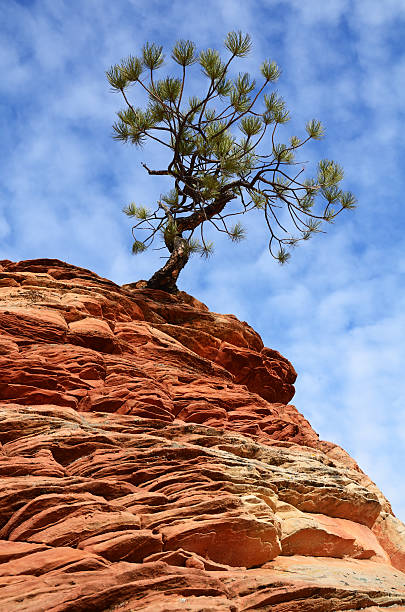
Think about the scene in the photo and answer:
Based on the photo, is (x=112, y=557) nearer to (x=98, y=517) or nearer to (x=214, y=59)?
(x=98, y=517)

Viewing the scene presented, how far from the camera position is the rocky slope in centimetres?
469

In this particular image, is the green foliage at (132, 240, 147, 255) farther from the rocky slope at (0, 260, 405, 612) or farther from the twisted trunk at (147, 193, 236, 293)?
the rocky slope at (0, 260, 405, 612)

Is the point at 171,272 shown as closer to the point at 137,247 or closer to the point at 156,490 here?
the point at 137,247

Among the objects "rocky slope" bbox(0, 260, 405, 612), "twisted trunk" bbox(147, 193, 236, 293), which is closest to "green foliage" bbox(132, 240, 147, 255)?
"twisted trunk" bbox(147, 193, 236, 293)

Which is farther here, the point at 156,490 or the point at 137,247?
the point at 137,247

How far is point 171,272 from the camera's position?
57.4ft

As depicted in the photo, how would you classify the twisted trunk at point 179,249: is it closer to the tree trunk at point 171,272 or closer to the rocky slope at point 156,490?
the tree trunk at point 171,272


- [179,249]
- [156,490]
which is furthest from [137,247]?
[156,490]

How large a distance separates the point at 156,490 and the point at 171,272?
1154 centimetres

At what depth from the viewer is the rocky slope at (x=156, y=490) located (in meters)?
4.69

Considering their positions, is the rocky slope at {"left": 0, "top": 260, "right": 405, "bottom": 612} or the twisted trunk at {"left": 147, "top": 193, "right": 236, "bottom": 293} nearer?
the rocky slope at {"left": 0, "top": 260, "right": 405, "bottom": 612}

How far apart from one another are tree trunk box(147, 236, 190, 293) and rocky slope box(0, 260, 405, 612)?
15.1 feet

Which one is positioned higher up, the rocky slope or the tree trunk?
the tree trunk

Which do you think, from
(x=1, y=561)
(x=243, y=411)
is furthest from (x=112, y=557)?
(x=243, y=411)
